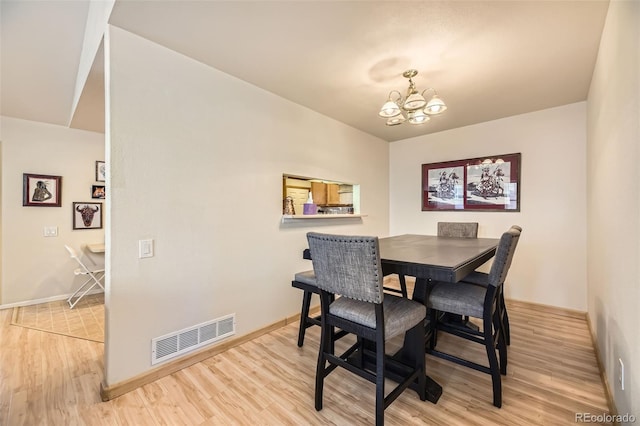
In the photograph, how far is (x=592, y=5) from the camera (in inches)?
61.0

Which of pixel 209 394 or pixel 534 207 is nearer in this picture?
pixel 209 394

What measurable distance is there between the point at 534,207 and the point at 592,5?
225 centimetres

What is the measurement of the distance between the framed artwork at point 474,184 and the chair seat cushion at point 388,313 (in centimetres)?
254

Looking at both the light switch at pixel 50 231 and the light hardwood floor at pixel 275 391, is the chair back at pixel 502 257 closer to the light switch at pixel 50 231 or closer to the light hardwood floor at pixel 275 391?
the light hardwood floor at pixel 275 391

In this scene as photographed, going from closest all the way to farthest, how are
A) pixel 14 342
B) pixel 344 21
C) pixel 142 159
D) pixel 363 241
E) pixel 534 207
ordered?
pixel 363 241
pixel 344 21
pixel 142 159
pixel 14 342
pixel 534 207

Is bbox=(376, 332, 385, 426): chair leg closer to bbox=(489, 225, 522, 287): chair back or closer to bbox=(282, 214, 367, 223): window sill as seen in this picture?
bbox=(489, 225, 522, 287): chair back

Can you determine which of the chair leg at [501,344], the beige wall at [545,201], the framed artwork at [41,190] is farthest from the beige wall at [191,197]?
the framed artwork at [41,190]

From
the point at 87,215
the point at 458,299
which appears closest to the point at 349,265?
the point at 458,299

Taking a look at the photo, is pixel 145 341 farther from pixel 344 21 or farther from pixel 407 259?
pixel 344 21

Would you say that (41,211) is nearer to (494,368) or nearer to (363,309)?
(363,309)

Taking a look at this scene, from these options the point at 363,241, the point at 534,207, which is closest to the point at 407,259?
the point at 363,241

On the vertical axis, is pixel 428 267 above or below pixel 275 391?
above

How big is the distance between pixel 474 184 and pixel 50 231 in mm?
5635

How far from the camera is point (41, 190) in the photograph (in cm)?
345
